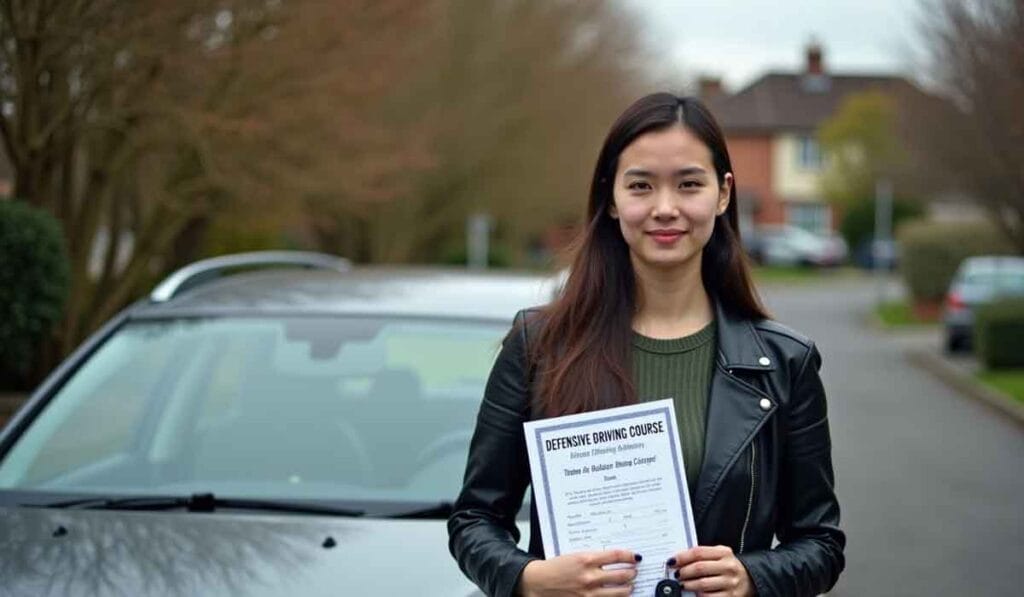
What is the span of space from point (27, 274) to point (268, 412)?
462 cm

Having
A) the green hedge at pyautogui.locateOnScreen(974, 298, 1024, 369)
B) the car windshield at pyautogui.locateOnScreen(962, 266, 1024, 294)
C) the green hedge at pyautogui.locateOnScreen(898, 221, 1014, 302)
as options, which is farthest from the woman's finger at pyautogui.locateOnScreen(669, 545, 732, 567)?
the green hedge at pyautogui.locateOnScreen(898, 221, 1014, 302)

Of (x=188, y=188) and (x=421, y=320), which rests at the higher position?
(x=188, y=188)

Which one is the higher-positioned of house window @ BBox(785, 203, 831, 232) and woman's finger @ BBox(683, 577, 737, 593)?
house window @ BBox(785, 203, 831, 232)

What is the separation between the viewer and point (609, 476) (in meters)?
2.44

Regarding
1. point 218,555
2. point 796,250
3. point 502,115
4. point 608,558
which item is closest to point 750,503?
point 608,558

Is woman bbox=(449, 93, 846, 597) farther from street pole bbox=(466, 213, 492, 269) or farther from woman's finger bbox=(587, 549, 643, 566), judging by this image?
street pole bbox=(466, 213, 492, 269)

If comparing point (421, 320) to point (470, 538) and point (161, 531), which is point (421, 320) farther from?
point (470, 538)

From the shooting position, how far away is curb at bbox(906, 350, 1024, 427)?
52.6 ft

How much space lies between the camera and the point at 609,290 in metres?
2.63

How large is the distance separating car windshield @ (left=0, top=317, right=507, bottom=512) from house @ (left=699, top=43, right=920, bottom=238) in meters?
40.2

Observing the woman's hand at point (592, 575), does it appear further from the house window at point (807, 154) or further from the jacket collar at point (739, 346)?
the house window at point (807, 154)

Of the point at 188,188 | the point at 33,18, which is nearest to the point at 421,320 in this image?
the point at 33,18

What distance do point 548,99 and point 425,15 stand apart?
591 inches

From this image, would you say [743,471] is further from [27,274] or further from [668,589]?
[27,274]
